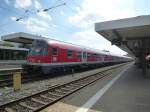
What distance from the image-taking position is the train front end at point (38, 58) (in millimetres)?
16639

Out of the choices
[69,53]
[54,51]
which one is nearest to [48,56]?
[54,51]

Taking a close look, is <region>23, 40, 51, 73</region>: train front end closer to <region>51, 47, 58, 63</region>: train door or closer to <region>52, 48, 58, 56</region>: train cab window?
<region>51, 47, 58, 63</region>: train door

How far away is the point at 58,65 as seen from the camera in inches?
710

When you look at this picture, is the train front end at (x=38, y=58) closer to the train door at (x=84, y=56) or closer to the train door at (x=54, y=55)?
the train door at (x=54, y=55)

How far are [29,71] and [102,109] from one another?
10.8 metres

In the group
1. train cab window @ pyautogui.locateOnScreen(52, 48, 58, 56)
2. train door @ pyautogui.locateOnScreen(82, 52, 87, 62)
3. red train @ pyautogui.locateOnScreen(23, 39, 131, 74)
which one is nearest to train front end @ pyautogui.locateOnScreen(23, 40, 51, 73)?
red train @ pyautogui.locateOnScreen(23, 39, 131, 74)

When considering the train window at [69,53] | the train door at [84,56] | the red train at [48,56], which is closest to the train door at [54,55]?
the red train at [48,56]

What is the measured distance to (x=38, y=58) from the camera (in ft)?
55.9

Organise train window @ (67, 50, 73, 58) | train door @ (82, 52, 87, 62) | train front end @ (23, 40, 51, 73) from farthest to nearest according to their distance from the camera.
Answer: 1. train door @ (82, 52, 87, 62)
2. train window @ (67, 50, 73, 58)
3. train front end @ (23, 40, 51, 73)

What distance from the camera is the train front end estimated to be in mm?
16639

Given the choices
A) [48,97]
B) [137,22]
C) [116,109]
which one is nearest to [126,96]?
[116,109]

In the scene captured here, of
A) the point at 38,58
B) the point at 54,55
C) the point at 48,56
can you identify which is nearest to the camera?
the point at 48,56

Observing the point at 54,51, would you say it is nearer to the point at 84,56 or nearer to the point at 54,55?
the point at 54,55

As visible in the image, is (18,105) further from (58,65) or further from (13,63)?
(13,63)
